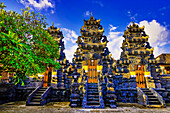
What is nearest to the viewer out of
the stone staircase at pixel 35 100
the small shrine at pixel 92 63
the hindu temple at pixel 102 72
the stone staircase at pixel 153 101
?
the stone staircase at pixel 153 101

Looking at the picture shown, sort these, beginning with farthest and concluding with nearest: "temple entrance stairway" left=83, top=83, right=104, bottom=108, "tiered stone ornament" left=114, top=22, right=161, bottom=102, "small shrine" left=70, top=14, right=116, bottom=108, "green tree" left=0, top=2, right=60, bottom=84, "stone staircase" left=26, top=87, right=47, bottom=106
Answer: "tiered stone ornament" left=114, top=22, right=161, bottom=102, "small shrine" left=70, top=14, right=116, bottom=108, "stone staircase" left=26, top=87, right=47, bottom=106, "temple entrance stairway" left=83, top=83, right=104, bottom=108, "green tree" left=0, top=2, right=60, bottom=84

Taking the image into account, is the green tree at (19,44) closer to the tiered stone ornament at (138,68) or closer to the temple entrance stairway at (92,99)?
the temple entrance stairway at (92,99)

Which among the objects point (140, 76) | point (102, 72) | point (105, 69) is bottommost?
point (140, 76)

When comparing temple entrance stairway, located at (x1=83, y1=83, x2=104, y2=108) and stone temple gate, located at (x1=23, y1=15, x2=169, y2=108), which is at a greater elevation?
stone temple gate, located at (x1=23, y1=15, x2=169, y2=108)

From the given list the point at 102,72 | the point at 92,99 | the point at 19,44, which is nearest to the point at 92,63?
the point at 102,72

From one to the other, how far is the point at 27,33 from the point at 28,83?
9.56m

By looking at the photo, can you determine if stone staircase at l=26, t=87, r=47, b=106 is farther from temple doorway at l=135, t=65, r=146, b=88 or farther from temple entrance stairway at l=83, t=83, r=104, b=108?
temple doorway at l=135, t=65, r=146, b=88

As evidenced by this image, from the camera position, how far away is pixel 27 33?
6660 millimetres

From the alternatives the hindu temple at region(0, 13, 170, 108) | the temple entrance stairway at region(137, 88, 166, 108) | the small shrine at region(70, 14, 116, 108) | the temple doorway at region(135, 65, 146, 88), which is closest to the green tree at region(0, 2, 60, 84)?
the small shrine at region(70, 14, 116, 108)

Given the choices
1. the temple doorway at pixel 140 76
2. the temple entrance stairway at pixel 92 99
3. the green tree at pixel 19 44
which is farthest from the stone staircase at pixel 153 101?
the green tree at pixel 19 44

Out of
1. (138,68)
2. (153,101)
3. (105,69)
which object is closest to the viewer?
(153,101)

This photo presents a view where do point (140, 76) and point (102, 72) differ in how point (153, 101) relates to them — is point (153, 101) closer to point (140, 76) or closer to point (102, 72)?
point (140, 76)

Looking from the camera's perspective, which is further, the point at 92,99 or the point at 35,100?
the point at 35,100

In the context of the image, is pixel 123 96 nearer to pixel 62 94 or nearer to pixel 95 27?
pixel 62 94
